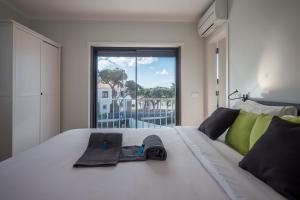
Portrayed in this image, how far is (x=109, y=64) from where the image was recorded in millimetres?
4008

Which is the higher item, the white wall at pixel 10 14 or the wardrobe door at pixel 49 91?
the white wall at pixel 10 14

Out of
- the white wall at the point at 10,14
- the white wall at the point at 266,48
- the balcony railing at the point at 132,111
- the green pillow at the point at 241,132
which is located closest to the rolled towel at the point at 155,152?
the green pillow at the point at 241,132

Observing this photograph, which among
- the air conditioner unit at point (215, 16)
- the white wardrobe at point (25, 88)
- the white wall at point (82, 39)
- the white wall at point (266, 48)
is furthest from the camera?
→ the white wall at point (82, 39)

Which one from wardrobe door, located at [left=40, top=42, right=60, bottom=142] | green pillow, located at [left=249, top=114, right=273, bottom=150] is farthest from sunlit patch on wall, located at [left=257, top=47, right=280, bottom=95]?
wardrobe door, located at [left=40, top=42, right=60, bottom=142]

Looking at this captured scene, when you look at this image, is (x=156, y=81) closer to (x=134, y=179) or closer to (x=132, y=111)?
(x=132, y=111)

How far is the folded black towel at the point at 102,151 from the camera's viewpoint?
1.22 m

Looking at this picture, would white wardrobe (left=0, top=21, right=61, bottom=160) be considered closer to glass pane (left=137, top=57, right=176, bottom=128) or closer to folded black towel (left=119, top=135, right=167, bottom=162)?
glass pane (left=137, top=57, right=176, bottom=128)

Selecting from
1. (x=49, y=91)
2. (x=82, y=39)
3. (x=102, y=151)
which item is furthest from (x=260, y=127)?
(x=82, y=39)

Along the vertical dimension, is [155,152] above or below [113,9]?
below

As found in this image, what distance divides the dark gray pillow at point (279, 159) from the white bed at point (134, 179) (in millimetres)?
Result: 49

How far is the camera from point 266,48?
1943 millimetres

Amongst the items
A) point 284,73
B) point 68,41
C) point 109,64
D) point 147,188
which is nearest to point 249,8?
point 284,73

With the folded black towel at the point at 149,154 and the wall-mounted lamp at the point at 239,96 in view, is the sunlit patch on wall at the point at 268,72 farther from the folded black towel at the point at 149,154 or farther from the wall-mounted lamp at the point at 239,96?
the folded black towel at the point at 149,154

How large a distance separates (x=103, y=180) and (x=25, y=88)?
246cm
